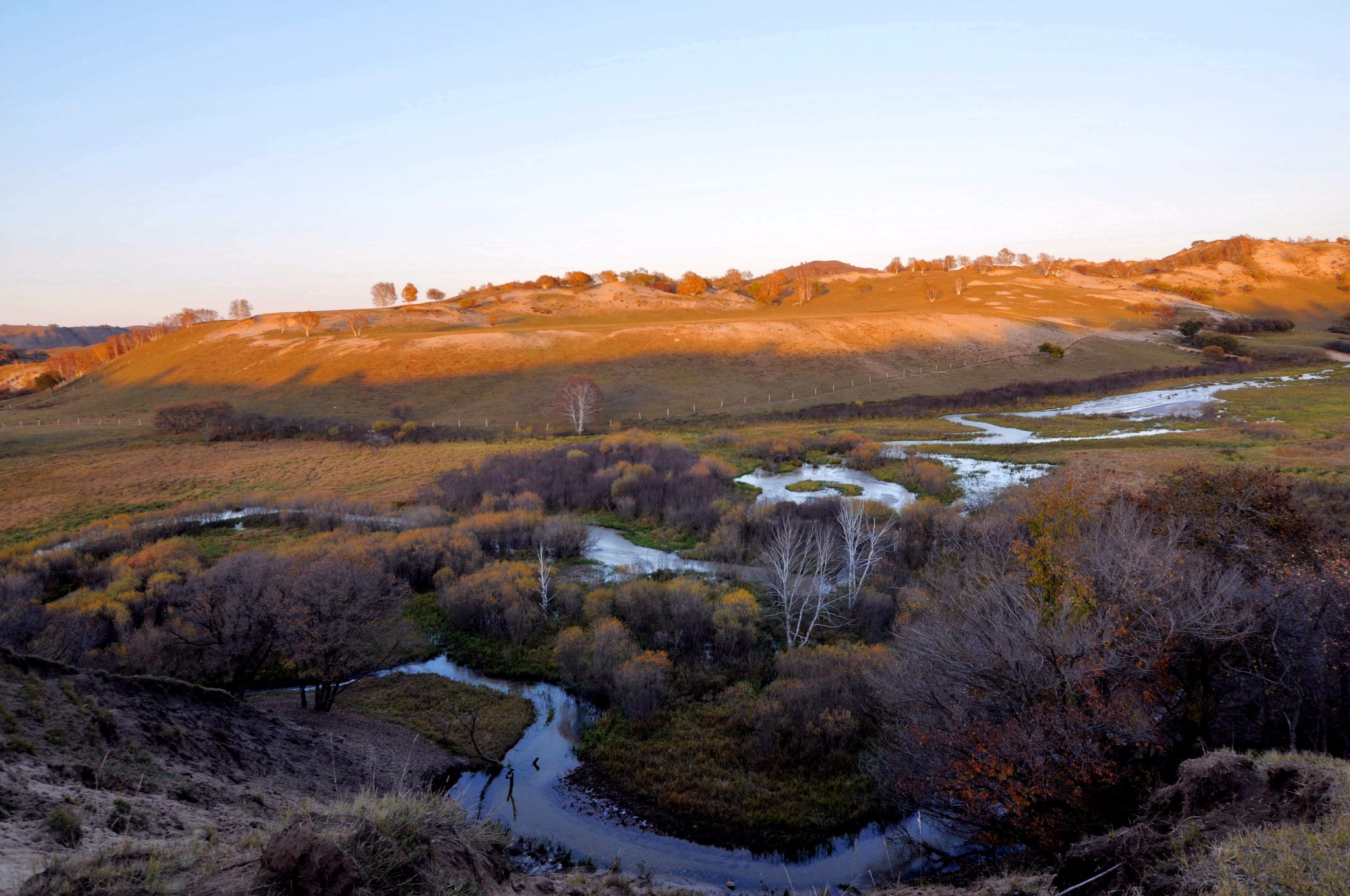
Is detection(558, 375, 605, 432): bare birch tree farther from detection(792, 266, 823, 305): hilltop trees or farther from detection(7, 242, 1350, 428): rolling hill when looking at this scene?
detection(792, 266, 823, 305): hilltop trees

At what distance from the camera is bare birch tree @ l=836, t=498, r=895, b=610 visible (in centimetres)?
2103

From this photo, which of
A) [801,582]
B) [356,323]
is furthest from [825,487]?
[356,323]

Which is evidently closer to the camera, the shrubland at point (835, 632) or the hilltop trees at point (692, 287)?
the shrubland at point (835, 632)

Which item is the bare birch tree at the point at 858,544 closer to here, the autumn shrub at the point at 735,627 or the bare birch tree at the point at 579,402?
the autumn shrub at the point at 735,627

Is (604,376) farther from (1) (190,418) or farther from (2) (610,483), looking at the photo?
(1) (190,418)

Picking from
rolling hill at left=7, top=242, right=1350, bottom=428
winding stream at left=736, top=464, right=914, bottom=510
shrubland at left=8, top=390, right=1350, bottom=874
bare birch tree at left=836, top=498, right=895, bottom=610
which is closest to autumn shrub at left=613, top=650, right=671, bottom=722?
shrubland at left=8, top=390, right=1350, bottom=874

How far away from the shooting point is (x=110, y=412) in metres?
68.1

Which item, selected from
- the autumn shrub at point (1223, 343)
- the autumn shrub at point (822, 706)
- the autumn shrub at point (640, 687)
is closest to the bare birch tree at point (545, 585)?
the autumn shrub at point (640, 687)

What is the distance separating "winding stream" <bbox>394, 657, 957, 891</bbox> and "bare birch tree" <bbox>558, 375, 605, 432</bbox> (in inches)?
1672

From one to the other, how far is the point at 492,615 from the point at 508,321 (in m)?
88.4

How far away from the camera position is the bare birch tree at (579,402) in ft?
191

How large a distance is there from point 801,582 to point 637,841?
38.6 ft

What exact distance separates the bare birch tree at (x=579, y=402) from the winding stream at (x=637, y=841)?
4248 centimetres

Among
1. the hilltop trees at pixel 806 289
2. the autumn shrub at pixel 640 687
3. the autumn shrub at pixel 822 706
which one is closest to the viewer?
the autumn shrub at pixel 822 706
